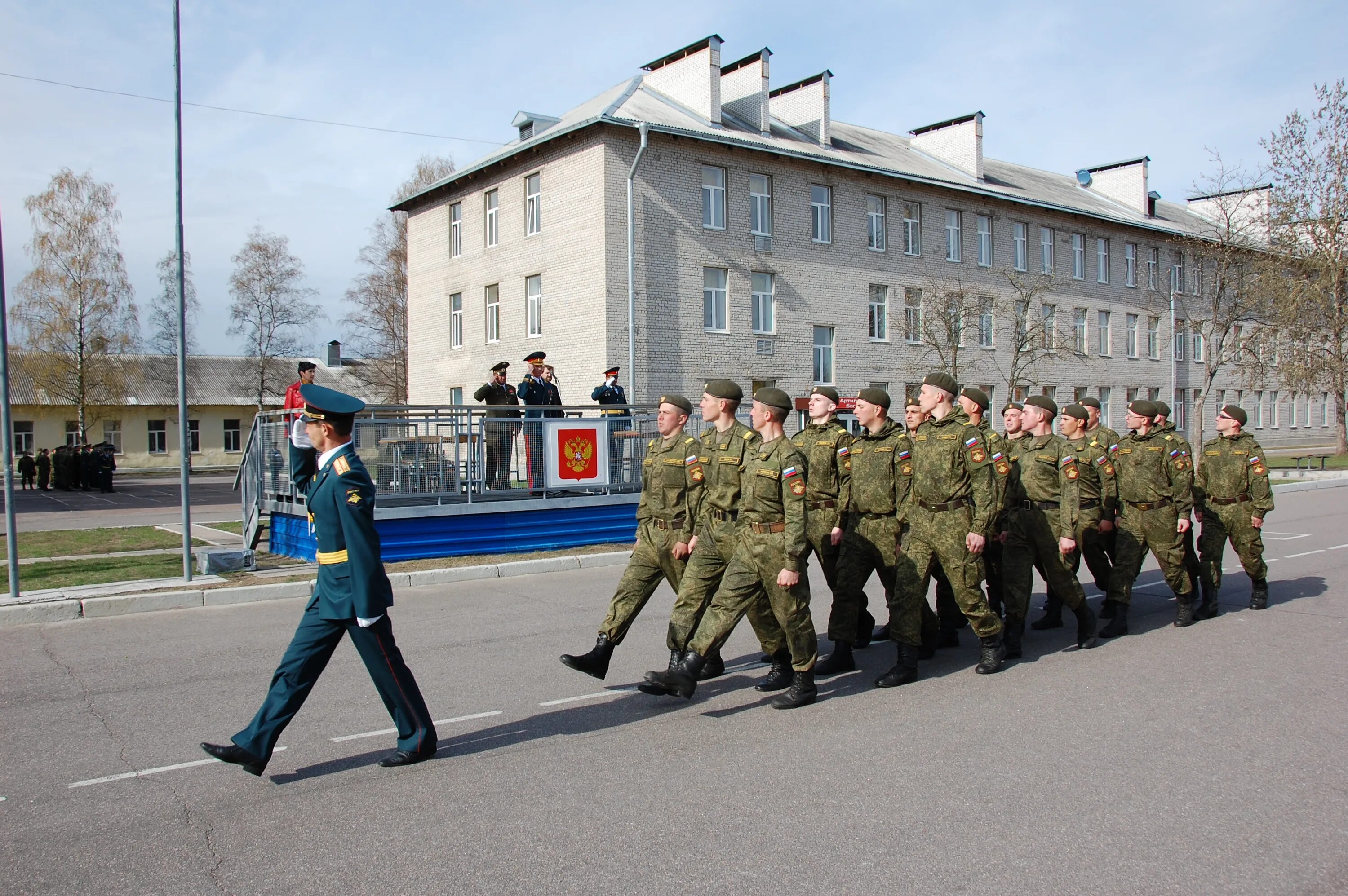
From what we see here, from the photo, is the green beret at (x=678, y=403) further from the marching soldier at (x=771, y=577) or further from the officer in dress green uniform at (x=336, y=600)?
the officer in dress green uniform at (x=336, y=600)

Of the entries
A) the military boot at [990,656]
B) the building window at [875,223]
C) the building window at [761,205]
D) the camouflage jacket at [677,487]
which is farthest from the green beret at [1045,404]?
the building window at [875,223]

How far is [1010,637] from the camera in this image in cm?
741

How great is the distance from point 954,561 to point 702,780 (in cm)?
273

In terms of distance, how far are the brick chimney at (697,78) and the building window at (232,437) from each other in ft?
128

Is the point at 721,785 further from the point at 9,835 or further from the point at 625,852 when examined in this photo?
the point at 9,835

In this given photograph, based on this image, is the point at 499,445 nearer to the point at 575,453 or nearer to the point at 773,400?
the point at 575,453

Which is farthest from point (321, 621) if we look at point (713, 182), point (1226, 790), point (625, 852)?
point (713, 182)

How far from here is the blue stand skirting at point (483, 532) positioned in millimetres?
12766

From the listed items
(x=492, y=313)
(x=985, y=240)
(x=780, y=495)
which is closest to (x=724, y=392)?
(x=780, y=495)

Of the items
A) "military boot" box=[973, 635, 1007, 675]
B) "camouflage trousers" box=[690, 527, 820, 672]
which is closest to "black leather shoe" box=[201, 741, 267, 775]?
"camouflage trousers" box=[690, 527, 820, 672]

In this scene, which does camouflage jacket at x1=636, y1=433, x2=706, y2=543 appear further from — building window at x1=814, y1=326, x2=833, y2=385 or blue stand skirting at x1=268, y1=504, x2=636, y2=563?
building window at x1=814, y1=326, x2=833, y2=385

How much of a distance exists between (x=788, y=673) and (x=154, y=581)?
25.2ft

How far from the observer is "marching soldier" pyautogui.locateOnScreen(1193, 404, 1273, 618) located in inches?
348

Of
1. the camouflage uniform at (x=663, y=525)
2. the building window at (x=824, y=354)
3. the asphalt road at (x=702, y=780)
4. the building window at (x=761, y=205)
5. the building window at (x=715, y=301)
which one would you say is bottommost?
the asphalt road at (x=702, y=780)
